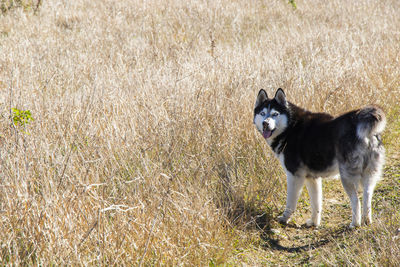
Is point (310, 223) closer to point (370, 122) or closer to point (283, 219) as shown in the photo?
point (283, 219)

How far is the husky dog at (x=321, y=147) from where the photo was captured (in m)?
3.29

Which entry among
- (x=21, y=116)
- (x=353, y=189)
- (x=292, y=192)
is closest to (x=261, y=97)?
(x=292, y=192)

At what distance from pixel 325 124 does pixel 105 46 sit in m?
5.85

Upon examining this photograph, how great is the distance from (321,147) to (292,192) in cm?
52

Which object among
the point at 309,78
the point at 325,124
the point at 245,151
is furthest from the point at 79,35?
the point at 325,124

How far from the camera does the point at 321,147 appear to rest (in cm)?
360

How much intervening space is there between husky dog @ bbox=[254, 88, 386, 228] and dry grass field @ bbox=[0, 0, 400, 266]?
10.1 inches

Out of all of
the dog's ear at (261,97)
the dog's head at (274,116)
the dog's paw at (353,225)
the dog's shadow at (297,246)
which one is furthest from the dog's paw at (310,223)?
the dog's ear at (261,97)

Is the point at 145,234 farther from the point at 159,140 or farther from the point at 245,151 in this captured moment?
the point at 245,151

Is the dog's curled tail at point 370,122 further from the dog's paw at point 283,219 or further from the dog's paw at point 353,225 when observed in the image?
the dog's paw at point 283,219

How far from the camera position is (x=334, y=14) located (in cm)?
1248

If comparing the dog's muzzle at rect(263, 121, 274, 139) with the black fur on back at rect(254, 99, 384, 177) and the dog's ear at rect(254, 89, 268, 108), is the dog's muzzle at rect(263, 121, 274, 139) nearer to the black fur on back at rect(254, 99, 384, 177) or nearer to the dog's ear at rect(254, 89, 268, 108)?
the black fur on back at rect(254, 99, 384, 177)

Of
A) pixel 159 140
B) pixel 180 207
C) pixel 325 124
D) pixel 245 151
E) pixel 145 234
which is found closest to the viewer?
pixel 145 234

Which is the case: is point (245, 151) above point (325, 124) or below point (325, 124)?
below
